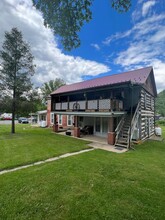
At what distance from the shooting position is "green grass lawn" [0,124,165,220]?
2951 mm

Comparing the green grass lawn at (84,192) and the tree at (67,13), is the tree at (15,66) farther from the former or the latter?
the tree at (67,13)

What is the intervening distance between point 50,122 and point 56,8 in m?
20.3

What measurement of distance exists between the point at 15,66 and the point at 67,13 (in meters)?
12.8

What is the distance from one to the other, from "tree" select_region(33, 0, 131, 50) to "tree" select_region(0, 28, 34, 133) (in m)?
11.8

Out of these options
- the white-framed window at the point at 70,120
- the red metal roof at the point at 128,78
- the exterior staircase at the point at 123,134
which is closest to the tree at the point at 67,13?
the red metal roof at the point at 128,78

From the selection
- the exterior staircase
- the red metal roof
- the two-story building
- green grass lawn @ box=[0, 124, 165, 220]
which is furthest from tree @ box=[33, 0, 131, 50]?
the exterior staircase

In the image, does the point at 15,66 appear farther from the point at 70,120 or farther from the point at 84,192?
the point at 84,192

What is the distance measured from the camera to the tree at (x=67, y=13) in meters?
3.51

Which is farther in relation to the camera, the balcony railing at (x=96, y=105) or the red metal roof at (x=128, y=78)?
the red metal roof at (x=128, y=78)

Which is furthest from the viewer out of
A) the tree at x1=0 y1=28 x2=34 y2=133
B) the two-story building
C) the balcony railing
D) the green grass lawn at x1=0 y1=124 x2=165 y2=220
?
the tree at x1=0 y1=28 x2=34 y2=133

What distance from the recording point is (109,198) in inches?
138

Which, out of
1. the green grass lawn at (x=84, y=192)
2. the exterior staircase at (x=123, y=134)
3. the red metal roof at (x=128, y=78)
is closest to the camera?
the green grass lawn at (x=84, y=192)

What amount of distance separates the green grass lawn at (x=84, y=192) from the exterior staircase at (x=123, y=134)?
3.63 meters

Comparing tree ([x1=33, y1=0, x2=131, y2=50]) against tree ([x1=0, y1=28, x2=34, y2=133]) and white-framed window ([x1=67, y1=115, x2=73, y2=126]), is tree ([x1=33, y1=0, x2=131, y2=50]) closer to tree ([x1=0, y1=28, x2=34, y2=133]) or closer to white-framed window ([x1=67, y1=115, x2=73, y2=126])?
tree ([x1=0, y1=28, x2=34, y2=133])
